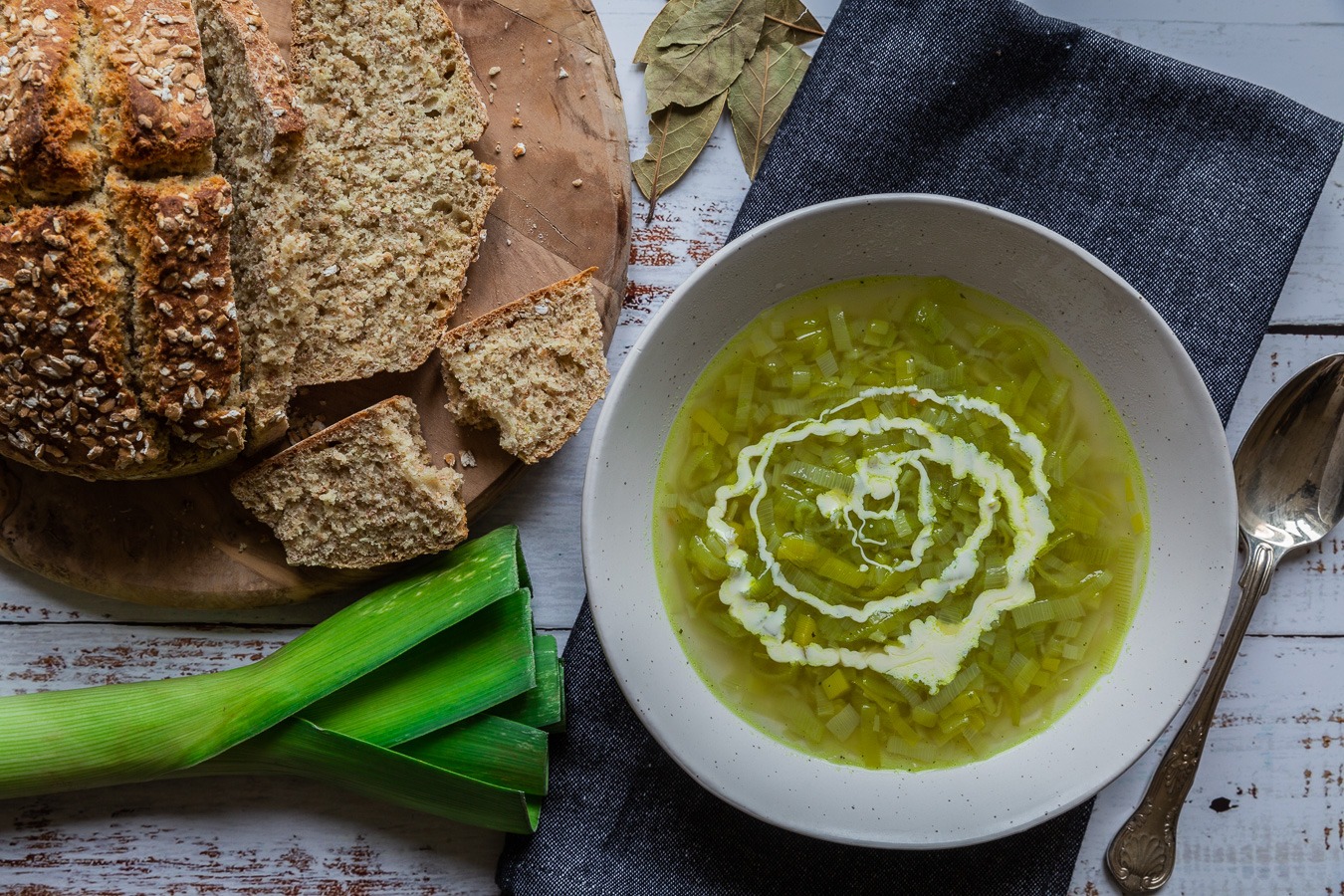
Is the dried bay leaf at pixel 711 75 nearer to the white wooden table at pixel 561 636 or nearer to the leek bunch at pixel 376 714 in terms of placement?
the white wooden table at pixel 561 636

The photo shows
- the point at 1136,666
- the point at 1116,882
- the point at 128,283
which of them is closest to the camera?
the point at 128,283

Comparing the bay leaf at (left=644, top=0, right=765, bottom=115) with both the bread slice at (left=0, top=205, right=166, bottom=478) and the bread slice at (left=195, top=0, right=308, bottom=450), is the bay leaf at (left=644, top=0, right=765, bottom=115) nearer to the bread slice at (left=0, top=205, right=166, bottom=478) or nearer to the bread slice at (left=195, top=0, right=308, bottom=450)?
the bread slice at (left=195, top=0, right=308, bottom=450)

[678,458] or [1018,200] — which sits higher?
[1018,200]

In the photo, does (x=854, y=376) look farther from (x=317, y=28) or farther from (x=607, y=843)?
(x=317, y=28)

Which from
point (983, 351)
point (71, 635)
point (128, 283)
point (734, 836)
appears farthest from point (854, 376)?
point (71, 635)

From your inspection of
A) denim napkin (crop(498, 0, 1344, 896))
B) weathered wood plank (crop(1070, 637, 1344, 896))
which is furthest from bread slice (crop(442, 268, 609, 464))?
weathered wood plank (crop(1070, 637, 1344, 896))

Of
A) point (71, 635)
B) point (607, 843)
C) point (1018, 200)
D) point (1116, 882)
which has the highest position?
point (1018, 200)

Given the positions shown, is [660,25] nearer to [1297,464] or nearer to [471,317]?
[471,317]
